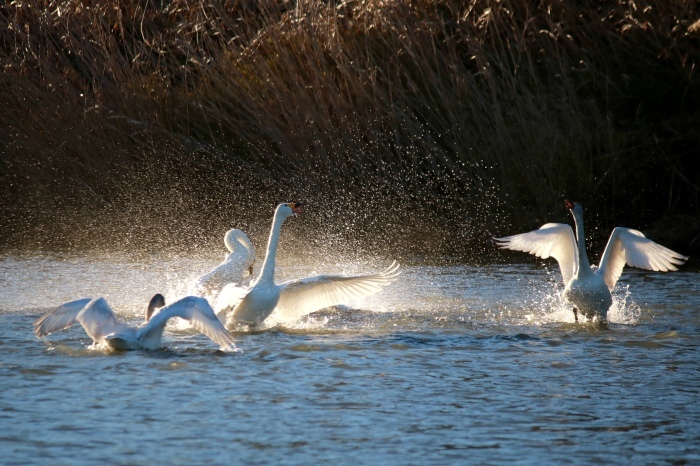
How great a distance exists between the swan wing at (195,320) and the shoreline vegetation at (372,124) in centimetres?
567

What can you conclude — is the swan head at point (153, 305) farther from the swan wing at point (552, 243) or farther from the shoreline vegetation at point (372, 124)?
the shoreline vegetation at point (372, 124)

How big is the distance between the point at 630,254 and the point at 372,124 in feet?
14.8

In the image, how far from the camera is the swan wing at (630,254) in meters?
8.30

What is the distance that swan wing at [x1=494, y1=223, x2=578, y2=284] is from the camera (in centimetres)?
845

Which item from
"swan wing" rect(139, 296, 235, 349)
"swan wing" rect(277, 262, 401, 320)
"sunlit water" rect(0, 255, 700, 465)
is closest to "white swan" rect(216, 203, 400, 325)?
"swan wing" rect(277, 262, 401, 320)

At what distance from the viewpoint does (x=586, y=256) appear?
8117 millimetres

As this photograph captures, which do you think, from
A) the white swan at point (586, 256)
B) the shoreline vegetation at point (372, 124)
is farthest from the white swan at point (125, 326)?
the shoreline vegetation at point (372, 124)

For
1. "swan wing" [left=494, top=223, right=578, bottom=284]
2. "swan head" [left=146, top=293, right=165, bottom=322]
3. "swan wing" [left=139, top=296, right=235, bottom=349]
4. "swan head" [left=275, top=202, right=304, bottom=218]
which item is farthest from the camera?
"swan wing" [left=494, top=223, right=578, bottom=284]

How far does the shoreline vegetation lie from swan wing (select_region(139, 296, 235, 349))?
5.67m

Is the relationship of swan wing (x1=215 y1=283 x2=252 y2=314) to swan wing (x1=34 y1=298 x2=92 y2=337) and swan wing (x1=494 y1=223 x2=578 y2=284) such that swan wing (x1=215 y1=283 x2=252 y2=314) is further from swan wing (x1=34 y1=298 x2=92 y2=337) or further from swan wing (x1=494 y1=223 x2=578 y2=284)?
swan wing (x1=494 y1=223 x2=578 y2=284)

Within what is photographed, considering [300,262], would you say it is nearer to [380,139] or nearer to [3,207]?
[380,139]

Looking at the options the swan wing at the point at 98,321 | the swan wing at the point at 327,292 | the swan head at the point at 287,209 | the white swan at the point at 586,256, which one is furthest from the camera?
the swan head at the point at 287,209

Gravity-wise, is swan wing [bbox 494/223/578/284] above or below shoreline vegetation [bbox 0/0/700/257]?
below

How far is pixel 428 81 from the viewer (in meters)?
12.3
